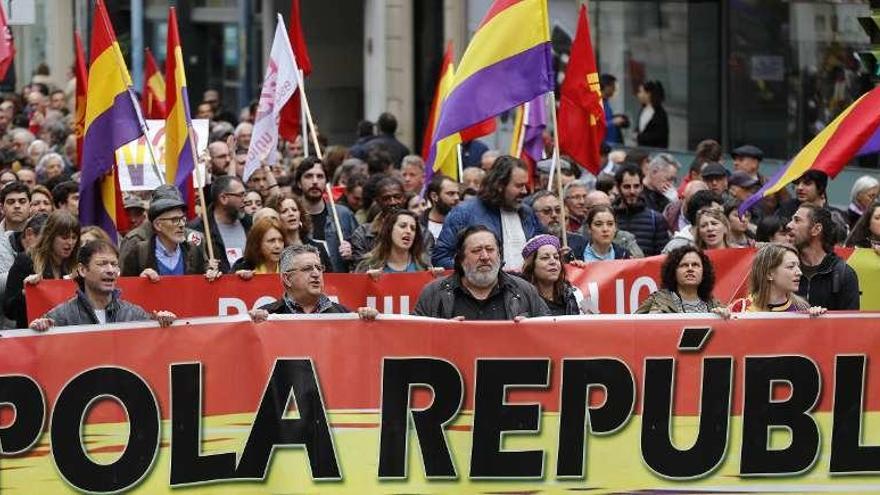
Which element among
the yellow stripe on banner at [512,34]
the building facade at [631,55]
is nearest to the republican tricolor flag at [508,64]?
the yellow stripe on banner at [512,34]

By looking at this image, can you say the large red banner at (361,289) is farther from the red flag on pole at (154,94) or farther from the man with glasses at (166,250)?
the red flag on pole at (154,94)

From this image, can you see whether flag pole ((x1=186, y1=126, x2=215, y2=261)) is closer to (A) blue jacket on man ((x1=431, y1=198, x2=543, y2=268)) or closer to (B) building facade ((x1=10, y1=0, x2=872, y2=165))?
(A) blue jacket on man ((x1=431, y1=198, x2=543, y2=268))

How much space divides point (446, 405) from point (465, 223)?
3.36m

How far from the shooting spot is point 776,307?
9.80 meters

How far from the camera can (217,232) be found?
12.9 meters

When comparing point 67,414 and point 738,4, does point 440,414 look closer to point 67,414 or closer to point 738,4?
point 67,414

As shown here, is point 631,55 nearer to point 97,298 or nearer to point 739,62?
point 739,62

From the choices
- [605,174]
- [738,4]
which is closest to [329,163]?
[605,174]

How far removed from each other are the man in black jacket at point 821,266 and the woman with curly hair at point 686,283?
87cm

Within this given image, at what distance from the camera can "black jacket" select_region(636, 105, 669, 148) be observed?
24.3m

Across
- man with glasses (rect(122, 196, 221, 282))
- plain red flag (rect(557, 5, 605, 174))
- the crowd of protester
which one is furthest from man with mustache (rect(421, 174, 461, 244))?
man with glasses (rect(122, 196, 221, 282))

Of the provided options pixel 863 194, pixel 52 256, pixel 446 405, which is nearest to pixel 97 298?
pixel 52 256

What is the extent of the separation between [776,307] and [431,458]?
6.05ft

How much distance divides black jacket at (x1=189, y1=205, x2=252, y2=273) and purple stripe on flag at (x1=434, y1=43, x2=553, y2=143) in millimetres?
1480
